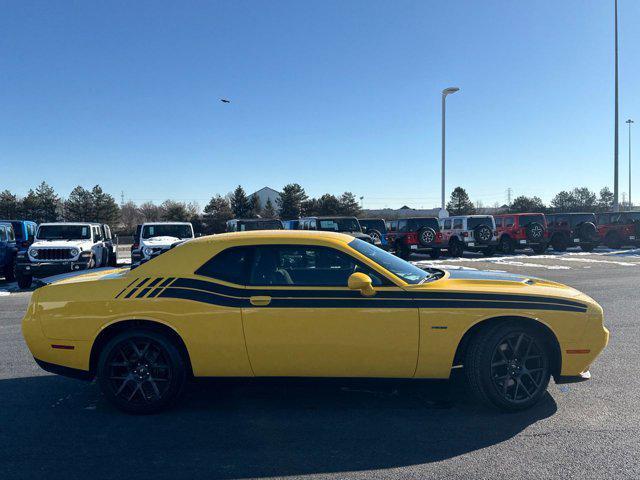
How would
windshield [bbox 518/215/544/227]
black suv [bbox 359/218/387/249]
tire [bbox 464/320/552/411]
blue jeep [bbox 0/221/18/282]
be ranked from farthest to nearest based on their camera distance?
1. windshield [bbox 518/215/544/227]
2. black suv [bbox 359/218/387/249]
3. blue jeep [bbox 0/221/18/282]
4. tire [bbox 464/320/552/411]

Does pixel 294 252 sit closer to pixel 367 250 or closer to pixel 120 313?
pixel 367 250

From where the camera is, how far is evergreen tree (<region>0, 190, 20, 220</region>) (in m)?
56.0

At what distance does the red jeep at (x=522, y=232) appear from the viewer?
22.8 m

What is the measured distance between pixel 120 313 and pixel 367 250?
7.07 feet

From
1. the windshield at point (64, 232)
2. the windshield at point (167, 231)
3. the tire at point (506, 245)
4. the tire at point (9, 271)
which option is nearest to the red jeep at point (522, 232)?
the tire at point (506, 245)

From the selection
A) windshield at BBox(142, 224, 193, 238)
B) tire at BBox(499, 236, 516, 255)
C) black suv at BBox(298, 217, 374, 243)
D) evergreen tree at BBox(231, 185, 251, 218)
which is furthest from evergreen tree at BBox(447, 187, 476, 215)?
windshield at BBox(142, 224, 193, 238)

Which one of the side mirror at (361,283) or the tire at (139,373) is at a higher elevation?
the side mirror at (361,283)

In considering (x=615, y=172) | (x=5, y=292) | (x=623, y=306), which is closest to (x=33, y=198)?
(x=5, y=292)

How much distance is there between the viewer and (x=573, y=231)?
948 inches

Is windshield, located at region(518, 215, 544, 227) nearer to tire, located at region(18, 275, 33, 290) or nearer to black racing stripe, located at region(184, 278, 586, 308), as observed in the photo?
tire, located at region(18, 275, 33, 290)

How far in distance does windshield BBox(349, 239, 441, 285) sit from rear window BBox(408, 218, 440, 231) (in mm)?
17332

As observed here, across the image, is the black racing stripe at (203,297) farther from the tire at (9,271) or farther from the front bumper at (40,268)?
the tire at (9,271)

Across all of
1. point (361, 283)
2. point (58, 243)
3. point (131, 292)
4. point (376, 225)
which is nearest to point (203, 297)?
point (131, 292)

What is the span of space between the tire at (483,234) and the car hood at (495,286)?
17741 millimetres
